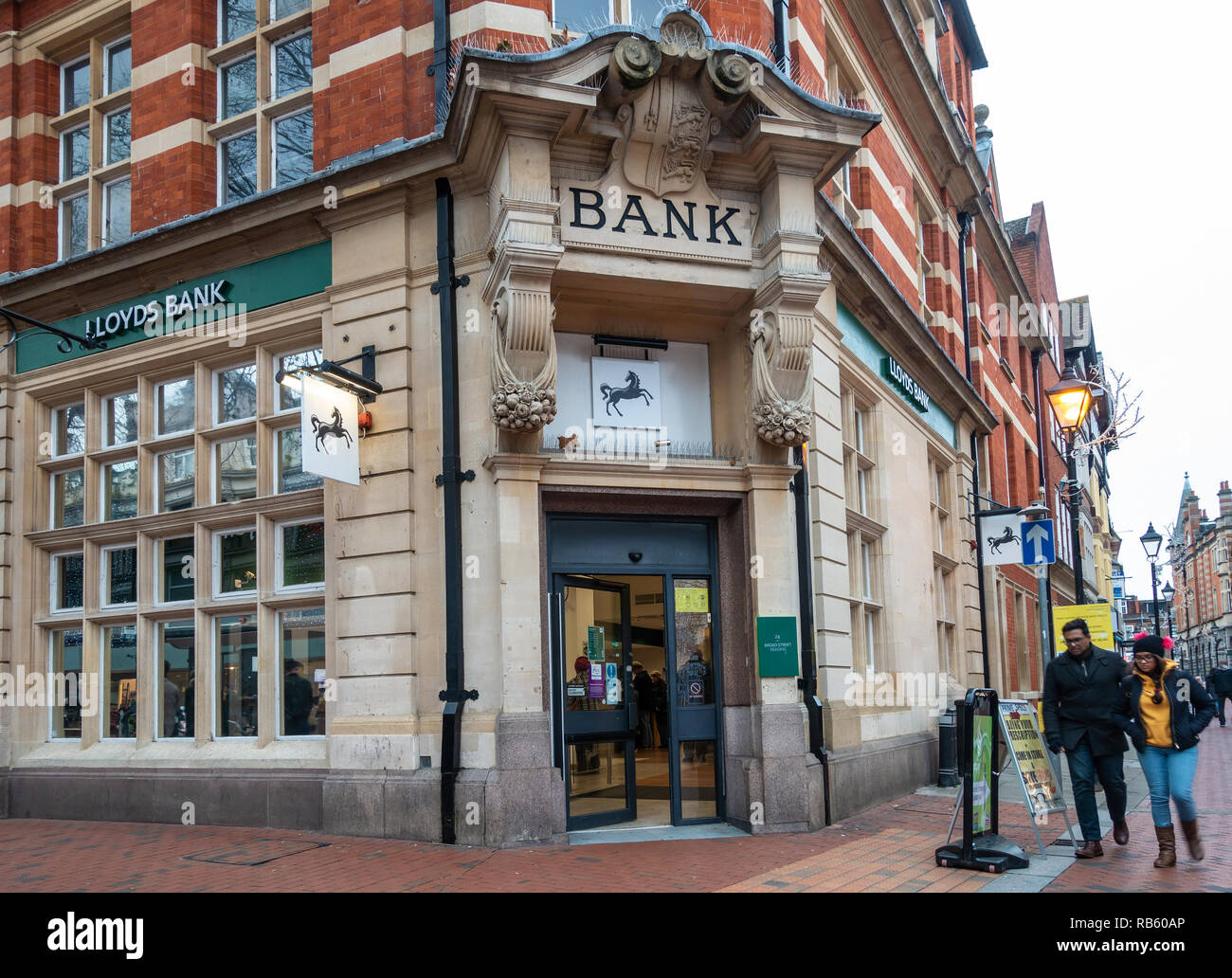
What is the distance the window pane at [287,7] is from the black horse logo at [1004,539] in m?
11.2

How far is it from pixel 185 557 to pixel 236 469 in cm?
125

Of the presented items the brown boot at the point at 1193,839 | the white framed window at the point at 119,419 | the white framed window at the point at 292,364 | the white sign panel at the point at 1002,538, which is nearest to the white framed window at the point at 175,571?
the white framed window at the point at 119,419

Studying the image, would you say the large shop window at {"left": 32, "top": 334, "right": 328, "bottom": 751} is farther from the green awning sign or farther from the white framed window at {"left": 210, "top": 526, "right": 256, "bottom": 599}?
the green awning sign

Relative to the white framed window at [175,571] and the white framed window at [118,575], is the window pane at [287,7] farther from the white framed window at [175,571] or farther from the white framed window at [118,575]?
the white framed window at [118,575]

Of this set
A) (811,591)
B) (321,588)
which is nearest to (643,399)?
(811,591)

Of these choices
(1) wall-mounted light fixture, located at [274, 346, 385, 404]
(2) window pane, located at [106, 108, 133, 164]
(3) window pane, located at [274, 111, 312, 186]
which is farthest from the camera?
(2) window pane, located at [106, 108, 133, 164]

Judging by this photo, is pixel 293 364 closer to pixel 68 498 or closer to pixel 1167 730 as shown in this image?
pixel 68 498

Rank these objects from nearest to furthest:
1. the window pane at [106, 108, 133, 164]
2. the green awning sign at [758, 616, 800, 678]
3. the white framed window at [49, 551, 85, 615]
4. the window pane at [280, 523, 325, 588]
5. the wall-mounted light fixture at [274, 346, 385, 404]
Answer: the wall-mounted light fixture at [274, 346, 385, 404] → the green awning sign at [758, 616, 800, 678] → the window pane at [280, 523, 325, 588] → the white framed window at [49, 551, 85, 615] → the window pane at [106, 108, 133, 164]

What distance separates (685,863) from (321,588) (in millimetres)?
4793

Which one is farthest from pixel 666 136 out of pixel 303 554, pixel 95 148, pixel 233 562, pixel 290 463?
pixel 95 148

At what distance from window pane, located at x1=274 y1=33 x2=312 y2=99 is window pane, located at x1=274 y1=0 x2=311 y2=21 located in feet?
1.03

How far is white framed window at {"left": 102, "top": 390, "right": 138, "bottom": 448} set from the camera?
1320cm

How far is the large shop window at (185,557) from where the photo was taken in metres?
11.3

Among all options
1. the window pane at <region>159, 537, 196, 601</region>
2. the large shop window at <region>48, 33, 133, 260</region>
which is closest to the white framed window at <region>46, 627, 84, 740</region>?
the window pane at <region>159, 537, 196, 601</region>
